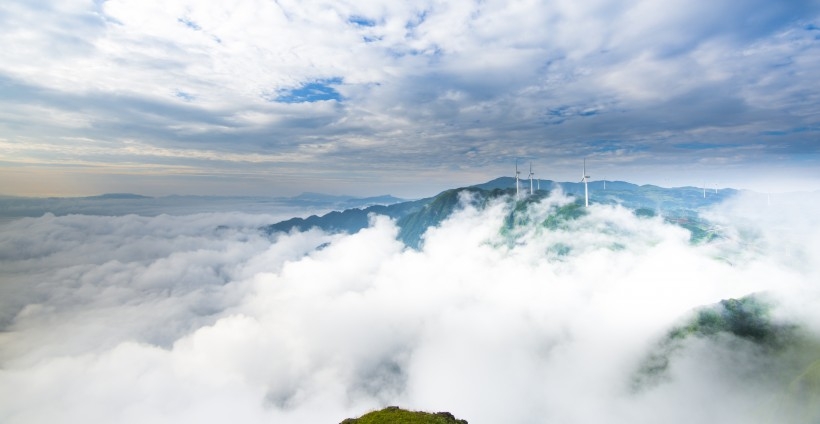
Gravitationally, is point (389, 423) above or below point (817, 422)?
above

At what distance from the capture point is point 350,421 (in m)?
107

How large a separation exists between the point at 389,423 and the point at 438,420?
15.0 metres

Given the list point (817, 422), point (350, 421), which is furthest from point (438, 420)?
point (817, 422)

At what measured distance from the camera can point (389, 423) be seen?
96375 mm

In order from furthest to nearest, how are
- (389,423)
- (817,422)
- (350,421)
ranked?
(817,422) < (350,421) < (389,423)

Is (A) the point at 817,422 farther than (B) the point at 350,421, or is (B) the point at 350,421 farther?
(A) the point at 817,422

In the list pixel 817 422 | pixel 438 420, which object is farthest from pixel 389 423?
pixel 817 422

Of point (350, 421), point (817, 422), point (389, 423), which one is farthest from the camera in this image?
point (817, 422)

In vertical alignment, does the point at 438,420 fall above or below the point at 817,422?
above

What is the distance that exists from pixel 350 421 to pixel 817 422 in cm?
26821

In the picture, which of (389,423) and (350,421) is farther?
(350,421)

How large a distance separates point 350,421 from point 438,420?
26434mm

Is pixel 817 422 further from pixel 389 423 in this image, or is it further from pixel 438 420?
pixel 389 423

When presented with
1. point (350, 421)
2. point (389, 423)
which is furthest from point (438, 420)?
point (350, 421)
